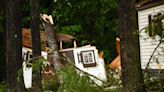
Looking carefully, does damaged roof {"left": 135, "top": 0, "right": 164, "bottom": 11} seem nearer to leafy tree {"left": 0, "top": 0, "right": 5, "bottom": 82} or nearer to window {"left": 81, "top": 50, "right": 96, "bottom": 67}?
window {"left": 81, "top": 50, "right": 96, "bottom": 67}

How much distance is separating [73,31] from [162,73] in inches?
1015

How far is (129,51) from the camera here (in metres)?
10.3

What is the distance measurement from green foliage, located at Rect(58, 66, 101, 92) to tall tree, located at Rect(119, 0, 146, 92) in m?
0.70

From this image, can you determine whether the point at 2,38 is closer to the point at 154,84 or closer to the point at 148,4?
the point at 148,4

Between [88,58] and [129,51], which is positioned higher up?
[129,51]

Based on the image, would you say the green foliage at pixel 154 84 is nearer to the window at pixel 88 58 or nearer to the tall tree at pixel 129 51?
the tall tree at pixel 129 51

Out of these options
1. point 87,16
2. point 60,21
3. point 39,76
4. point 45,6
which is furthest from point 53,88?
point 87,16

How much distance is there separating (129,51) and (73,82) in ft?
4.60

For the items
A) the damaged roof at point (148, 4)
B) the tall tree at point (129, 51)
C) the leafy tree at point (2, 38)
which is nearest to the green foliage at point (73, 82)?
the tall tree at point (129, 51)

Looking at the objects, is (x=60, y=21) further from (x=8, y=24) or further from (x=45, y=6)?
(x=8, y=24)

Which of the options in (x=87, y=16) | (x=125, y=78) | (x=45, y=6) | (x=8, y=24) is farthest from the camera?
(x=87, y=16)

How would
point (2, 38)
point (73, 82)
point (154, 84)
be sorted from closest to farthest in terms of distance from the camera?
1. point (73, 82)
2. point (154, 84)
3. point (2, 38)

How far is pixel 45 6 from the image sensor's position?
1303 inches

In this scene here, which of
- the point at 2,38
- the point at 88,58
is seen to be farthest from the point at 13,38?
the point at 88,58
